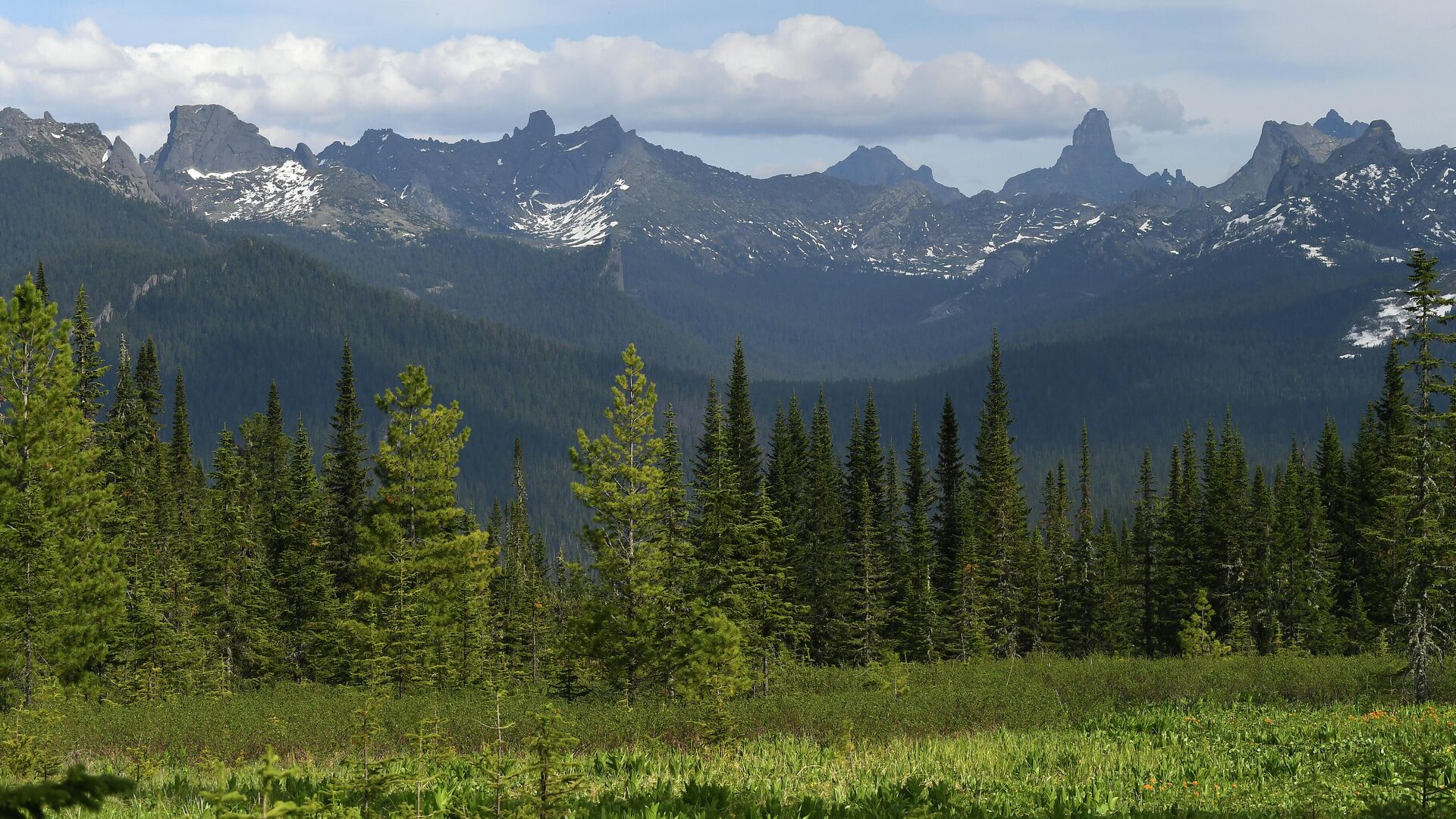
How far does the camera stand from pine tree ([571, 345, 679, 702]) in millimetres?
39250

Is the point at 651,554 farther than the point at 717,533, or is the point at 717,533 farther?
the point at 717,533

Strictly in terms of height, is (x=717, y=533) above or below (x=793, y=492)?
above

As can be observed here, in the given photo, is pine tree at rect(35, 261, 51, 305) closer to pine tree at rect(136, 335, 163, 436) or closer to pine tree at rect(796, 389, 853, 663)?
pine tree at rect(136, 335, 163, 436)

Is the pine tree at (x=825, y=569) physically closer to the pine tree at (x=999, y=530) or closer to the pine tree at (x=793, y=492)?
the pine tree at (x=793, y=492)

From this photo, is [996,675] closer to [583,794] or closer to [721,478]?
[721,478]

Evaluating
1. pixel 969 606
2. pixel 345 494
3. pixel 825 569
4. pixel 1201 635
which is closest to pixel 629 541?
pixel 345 494

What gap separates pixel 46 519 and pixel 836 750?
3007cm

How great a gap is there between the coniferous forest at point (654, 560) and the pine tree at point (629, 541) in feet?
0.34

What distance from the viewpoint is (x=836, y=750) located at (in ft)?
57.8

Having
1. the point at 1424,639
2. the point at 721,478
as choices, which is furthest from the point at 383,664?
the point at 1424,639

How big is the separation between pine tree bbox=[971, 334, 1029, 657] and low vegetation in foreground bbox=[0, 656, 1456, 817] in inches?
1149

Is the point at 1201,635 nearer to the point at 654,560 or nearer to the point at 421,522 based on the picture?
the point at 654,560

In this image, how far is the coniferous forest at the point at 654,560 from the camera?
119ft

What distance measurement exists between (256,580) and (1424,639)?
1978 inches
